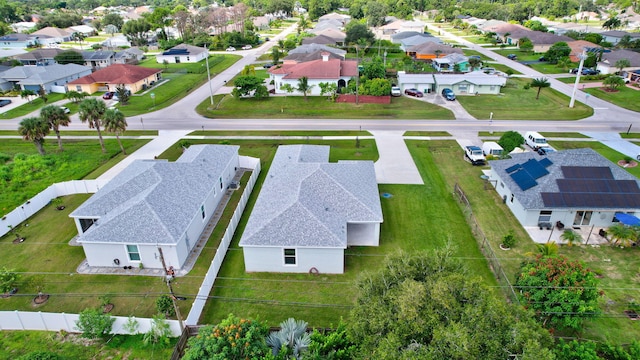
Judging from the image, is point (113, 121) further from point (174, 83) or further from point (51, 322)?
point (174, 83)

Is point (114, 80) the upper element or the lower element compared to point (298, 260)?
upper

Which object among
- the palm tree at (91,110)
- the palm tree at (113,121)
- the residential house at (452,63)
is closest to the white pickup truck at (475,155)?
the palm tree at (113,121)

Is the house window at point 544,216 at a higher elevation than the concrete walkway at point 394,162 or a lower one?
higher

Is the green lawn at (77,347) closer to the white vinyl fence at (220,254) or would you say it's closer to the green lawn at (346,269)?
the white vinyl fence at (220,254)

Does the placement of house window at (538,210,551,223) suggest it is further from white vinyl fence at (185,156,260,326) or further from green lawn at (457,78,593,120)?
green lawn at (457,78,593,120)

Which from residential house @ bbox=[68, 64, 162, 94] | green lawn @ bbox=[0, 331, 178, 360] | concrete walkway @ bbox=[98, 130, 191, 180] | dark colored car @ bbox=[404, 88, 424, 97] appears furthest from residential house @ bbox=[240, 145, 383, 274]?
residential house @ bbox=[68, 64, 162, 94]

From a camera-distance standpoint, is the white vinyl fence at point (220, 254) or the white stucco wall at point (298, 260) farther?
the white stucco wall at point (298, 260)

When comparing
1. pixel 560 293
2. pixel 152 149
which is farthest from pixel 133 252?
pixel 560 293
